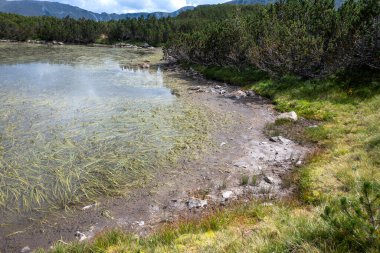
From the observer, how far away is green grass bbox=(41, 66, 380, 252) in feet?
20.9

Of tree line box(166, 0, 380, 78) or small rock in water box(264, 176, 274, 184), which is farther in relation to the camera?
tree line box(166, 0, 380, 78)

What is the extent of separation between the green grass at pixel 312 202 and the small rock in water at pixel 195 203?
3.85 ft

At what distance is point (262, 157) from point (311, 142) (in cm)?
354

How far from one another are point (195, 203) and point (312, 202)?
394cm

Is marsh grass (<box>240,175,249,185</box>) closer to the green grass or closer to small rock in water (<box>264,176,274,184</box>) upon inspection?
small rock in water (<box>264,176,274,184</box>)

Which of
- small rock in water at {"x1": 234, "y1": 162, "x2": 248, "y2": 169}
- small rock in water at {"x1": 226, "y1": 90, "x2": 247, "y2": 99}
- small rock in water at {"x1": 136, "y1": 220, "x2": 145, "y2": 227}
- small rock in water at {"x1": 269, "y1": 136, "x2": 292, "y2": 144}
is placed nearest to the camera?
small rock in water at {"x1": 136, "y1": 220, "x2": 145, "y2": 227}

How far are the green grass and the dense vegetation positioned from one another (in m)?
0.03

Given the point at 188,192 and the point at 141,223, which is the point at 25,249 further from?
the point at 188,192

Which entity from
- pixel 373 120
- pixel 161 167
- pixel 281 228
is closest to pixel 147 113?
pixel 161 167

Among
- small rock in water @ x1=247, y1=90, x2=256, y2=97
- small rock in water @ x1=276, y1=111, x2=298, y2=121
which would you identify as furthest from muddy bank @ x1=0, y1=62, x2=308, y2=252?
small rock in water @ x1=247, y1=90, x2=256, y2=97

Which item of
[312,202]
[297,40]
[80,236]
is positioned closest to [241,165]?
[312,202]

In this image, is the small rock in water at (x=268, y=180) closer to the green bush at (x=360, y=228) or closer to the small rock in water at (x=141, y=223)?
the small rock in water at (x=141, y=223)

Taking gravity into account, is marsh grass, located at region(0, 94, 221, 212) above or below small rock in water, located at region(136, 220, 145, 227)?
above

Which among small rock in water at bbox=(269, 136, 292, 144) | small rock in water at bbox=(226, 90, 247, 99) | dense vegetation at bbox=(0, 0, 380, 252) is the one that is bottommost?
small rock in water at bbox=(269, 136, 292, 144)
